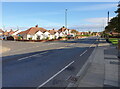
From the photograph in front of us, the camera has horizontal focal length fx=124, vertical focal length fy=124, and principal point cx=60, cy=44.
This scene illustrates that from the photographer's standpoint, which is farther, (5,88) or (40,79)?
(40,79)

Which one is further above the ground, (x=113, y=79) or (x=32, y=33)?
(x=32, y=33)

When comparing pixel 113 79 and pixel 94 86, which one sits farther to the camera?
pixel 113 79

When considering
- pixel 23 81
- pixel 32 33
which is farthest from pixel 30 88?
pixel 32 33

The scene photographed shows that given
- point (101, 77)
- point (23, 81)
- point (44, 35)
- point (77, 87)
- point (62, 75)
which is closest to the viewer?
point (77, 87)

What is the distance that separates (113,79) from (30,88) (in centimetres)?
434

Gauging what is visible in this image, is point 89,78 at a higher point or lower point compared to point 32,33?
lower

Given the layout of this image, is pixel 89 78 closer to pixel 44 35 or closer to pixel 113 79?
pixel 113 79

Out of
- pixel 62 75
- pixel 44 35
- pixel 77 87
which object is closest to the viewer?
pixel 77 87

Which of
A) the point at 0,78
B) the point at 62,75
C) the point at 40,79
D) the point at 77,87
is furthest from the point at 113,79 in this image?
the point at 0,78

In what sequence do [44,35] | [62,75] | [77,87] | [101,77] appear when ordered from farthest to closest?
[44,35]
[62,75]
[101,77]
[77,87]

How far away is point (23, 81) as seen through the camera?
6.53 meters

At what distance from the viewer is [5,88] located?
19.0 ft

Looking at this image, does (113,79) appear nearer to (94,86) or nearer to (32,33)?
(94,86)

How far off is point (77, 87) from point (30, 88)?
7.12ft
